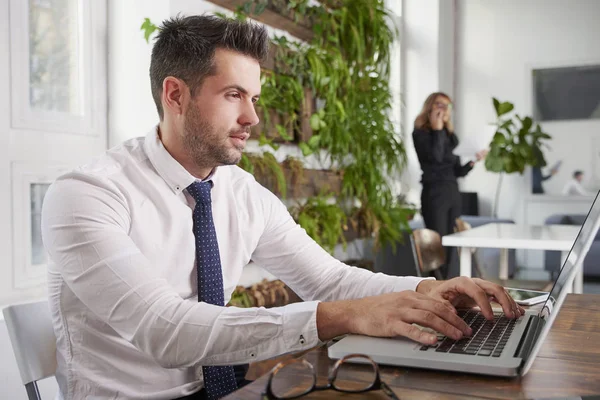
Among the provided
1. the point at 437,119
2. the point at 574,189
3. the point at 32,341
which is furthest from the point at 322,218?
the point at 574,189

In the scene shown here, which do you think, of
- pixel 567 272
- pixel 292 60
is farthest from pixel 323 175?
pixel 567 272

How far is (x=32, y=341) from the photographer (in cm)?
124

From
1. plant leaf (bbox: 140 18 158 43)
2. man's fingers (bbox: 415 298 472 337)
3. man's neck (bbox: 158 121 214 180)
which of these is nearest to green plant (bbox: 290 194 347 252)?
plant leaf (bbox: 140 18 158 43)

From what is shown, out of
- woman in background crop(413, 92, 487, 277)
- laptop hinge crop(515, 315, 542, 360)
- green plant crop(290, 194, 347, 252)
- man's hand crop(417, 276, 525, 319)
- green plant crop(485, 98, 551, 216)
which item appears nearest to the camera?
laptop hinge crop(515, 315, 542, 360)

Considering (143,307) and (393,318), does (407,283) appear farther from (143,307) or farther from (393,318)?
(143,307)

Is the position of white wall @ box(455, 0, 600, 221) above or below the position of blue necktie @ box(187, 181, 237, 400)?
above

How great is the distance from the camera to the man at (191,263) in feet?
3.46

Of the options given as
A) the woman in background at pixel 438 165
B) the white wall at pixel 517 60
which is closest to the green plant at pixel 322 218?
the woman in background at pixel 438 165

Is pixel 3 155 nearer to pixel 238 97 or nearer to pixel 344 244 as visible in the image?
pixel 238 97

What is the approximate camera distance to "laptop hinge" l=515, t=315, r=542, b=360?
0.89m

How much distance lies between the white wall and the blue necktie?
696 cm

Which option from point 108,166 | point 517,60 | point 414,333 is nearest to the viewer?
point 414,333

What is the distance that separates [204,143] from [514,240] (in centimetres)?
201

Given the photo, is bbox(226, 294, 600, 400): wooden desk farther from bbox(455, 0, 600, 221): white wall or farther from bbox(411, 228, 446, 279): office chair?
bbox(455, 0, 600, 221): white wall
